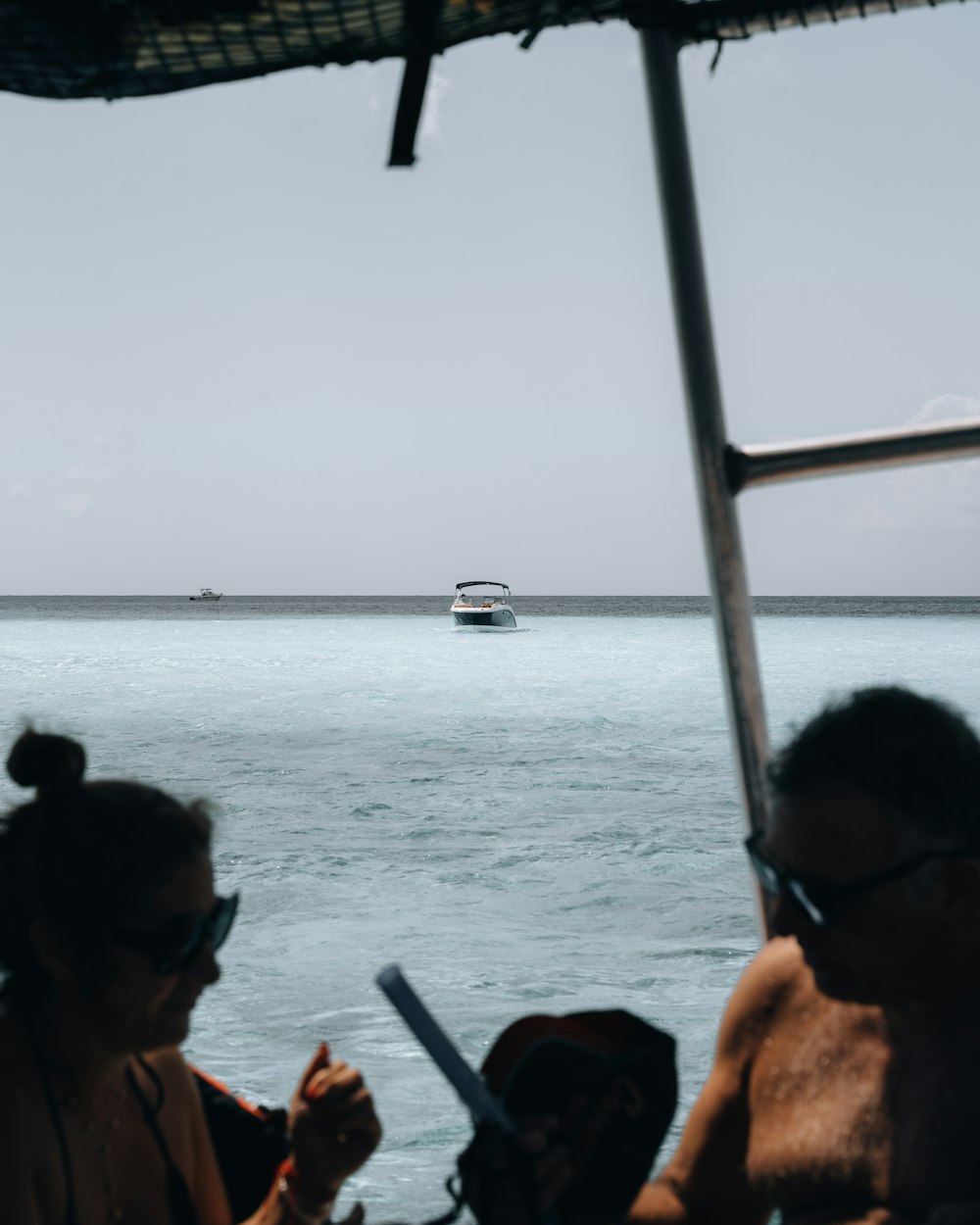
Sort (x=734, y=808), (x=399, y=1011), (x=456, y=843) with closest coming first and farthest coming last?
(x=399, y=1011), (x=456, y=843), (x=734, y=808)

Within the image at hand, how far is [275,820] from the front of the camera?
1129 centimetres

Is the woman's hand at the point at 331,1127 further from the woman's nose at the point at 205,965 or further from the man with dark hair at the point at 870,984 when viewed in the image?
the man with dark hair at the point at 870,984

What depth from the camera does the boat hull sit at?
175 ft

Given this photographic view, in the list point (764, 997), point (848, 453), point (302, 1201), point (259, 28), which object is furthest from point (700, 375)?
point (302, 1201)

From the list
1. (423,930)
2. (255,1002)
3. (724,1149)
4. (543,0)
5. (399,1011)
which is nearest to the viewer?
(399,1011)

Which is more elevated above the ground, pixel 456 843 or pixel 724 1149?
pixel 724 1149

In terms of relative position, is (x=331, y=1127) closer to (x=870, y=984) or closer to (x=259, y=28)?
(x=870, y=984)

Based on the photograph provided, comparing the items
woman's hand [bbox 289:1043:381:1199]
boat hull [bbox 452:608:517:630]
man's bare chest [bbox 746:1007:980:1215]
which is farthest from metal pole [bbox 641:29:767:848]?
boat hull [bbox 452:608:517:630]

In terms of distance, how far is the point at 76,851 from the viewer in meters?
1.29

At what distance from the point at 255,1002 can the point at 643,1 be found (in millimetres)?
5811

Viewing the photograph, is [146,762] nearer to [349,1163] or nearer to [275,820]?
[275,820]

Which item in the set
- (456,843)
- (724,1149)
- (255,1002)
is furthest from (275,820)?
(724,1149)

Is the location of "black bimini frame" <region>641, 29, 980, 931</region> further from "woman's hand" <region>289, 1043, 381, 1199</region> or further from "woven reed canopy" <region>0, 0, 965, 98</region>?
"woman's hand" <region>289, 1043, 381, 1199</region>

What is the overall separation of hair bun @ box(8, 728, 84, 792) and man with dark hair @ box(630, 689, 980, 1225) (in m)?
0.71
